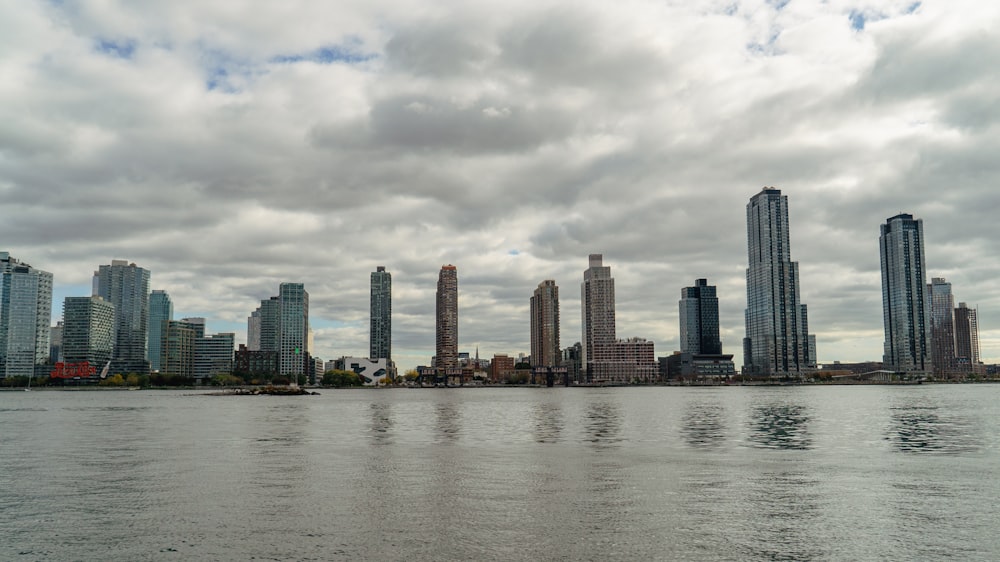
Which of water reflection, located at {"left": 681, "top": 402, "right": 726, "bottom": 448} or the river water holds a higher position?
the river water

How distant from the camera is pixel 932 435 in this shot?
88812 millimetres

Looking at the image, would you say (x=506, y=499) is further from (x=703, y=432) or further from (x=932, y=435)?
(x=932, y=435)

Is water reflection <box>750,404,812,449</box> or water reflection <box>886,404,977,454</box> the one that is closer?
water reflection <box>886,404,977,454</box>

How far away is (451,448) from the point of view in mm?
77562

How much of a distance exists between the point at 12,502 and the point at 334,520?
834 inches

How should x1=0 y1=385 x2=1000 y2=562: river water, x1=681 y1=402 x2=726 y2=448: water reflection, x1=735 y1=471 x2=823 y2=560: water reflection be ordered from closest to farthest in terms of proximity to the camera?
x1=735 y1=471 x2=823 y2=560: water reflection
x1=0 y1=385 x2=1000 y2=562: river water
x1=681 y1=402 x2=726 y2=448: water reflection

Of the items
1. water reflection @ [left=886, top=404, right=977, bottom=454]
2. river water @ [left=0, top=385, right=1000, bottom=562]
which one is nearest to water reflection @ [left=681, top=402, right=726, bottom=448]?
river water @ [left=0, top=385, right=1000, bottom=562]

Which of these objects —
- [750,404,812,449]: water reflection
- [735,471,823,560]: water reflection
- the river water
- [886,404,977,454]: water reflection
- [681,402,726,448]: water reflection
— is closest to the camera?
[735,471,823,560]: water reflection

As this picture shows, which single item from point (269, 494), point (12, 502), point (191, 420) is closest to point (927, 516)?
point (269, 494)

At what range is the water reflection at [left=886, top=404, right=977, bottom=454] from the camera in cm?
7300

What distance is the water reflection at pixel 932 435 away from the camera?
7300 centimetres

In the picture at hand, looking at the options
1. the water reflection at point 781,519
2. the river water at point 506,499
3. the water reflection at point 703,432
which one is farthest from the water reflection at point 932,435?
the water reflection at point 781,519

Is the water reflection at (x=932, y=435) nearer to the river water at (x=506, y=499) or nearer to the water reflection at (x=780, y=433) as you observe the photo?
the river water at (x=506, y=499)

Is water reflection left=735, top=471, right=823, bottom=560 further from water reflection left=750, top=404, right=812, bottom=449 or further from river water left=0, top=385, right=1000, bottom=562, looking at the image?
water reflection left=750, top=404, right=812, bottom=449
